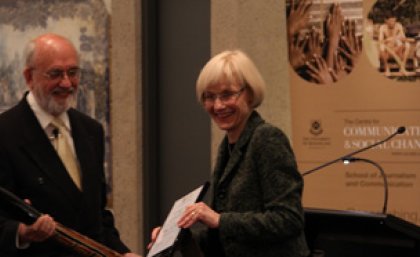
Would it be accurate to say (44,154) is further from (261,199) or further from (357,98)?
(357,98)

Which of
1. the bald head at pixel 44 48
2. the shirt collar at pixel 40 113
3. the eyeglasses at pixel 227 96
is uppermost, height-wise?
the bald head at pixel 44 48

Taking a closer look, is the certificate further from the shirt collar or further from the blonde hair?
the shirt collar

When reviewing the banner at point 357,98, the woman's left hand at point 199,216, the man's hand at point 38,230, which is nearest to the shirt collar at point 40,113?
the man's hand at point 38,230

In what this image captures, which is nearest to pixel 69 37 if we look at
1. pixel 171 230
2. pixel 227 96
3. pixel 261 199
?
pixel 227 96

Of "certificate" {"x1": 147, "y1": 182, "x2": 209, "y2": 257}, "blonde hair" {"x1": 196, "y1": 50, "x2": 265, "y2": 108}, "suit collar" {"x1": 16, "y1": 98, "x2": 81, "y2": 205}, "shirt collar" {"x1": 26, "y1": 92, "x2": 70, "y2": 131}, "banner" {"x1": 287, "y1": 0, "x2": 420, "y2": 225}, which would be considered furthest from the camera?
"banner" {"x1": 287, "y1": 0, "x2": 420, "y2": 225}

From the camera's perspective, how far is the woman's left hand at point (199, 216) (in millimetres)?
2307

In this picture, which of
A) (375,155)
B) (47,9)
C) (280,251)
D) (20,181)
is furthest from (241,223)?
(47,9)

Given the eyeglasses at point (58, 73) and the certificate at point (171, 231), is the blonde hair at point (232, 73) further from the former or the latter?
the eyeglasses at point (58, 73)

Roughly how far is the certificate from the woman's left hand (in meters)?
0.04

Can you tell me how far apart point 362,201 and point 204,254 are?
1.81m

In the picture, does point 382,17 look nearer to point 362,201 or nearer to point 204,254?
point 362,201

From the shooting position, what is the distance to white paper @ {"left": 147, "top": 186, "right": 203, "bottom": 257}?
2338 millimetres

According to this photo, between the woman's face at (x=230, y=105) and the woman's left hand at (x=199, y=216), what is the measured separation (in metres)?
0.33

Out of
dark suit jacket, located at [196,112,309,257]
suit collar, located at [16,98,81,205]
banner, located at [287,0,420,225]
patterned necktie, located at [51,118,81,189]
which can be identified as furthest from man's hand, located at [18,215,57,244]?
banner, located at [287,0,420,225]
